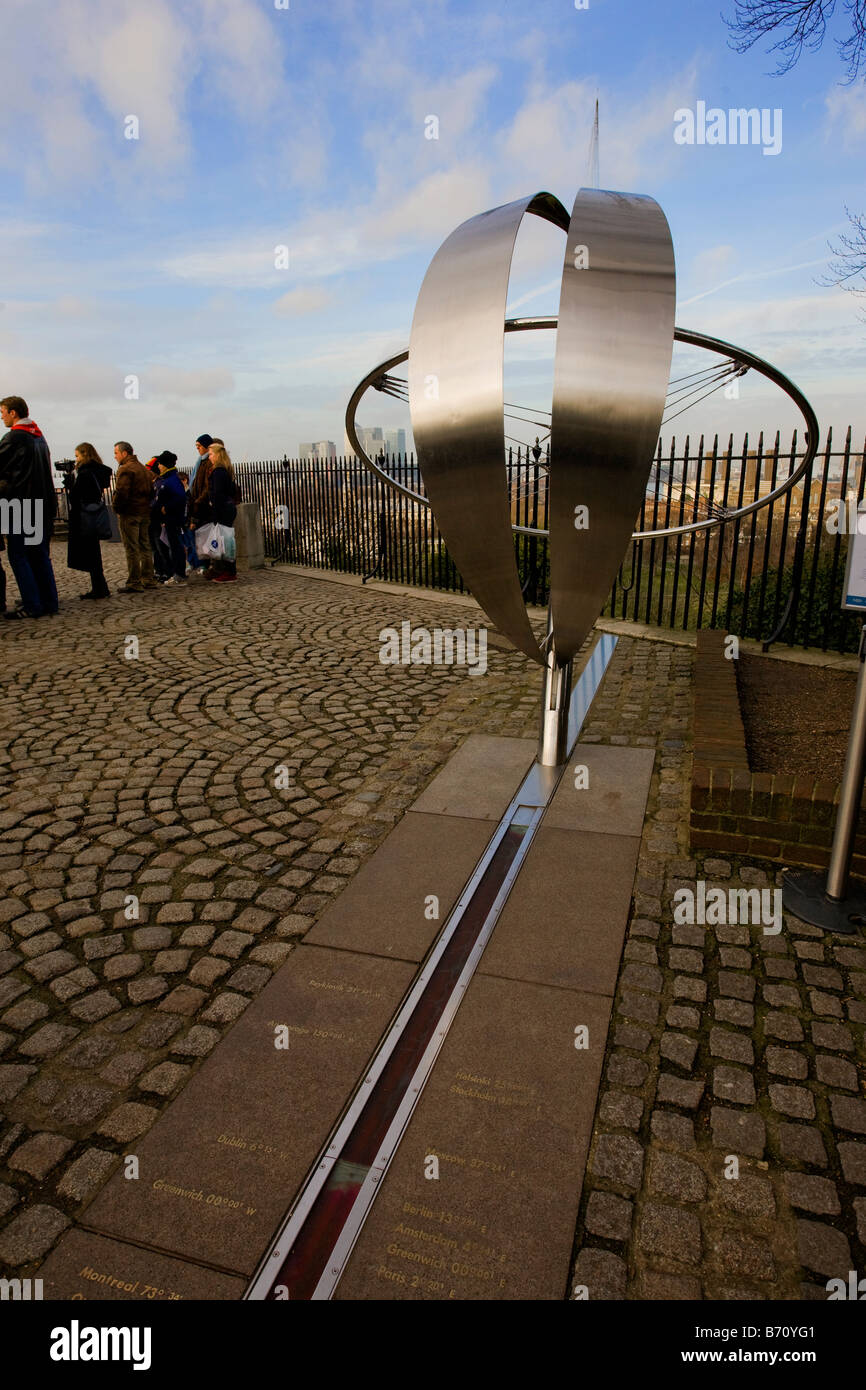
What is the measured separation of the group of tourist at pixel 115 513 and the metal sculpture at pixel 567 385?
7.07m

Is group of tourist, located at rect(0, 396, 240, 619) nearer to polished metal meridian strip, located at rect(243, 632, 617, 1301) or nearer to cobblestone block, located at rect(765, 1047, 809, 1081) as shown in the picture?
polished metal meridian strip, located at rect(243, 632, 617, 1301)

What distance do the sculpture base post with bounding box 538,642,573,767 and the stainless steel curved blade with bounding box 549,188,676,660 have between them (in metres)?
1.44

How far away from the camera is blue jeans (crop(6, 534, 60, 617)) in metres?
9.55

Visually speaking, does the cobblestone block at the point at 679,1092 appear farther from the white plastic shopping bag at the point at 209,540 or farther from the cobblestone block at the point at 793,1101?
the white plastic shopping bag at the point at 209,540

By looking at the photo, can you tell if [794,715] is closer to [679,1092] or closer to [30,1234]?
[679,1092]

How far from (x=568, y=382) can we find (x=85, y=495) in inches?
346

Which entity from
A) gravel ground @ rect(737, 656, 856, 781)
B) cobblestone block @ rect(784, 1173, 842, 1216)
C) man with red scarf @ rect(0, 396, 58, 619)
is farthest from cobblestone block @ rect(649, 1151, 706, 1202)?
man with red scarf @ rect(0, 396, 58, 619)

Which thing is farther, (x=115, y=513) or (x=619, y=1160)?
(x=115, y=513)

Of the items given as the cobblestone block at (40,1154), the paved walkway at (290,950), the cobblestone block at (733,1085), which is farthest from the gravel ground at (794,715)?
the cobblestone block at (40,1154)

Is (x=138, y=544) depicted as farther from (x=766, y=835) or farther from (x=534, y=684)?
(x=766, y=835)

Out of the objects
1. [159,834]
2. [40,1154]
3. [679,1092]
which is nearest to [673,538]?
[159,834]

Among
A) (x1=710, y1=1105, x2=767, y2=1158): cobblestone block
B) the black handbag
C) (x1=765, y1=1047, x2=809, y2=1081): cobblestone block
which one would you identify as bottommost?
(x1=710, y1=1105, x2=767, y2=1158): cobblestone block

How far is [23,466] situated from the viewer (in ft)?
30.0
